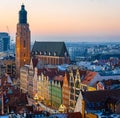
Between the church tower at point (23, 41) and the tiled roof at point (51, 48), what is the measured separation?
250 inches

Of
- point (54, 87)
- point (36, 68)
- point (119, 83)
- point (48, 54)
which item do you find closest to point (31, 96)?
point (36, 68)

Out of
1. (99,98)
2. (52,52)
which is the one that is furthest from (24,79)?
(99,98)

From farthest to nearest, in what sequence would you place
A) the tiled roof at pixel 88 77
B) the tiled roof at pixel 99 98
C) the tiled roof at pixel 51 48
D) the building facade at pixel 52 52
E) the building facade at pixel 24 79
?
the tiled roof at pixel 51 48, the building facade at pixel 52 52, the building facade at pixel 24 79, the tiled roof at pixel 88 77, the tiled roof at pixel 99 98

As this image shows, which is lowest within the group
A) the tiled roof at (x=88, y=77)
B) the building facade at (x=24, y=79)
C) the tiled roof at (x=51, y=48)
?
the building facade at (x=24, y=79)

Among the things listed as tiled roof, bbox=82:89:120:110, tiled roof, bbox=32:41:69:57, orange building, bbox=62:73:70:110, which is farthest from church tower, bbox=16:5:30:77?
tiled roof, bbox=82:89:120:110

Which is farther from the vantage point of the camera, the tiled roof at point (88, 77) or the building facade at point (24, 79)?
the building facade at point (24, 79)

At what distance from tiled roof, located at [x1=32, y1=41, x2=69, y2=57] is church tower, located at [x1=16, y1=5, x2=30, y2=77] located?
636 cm

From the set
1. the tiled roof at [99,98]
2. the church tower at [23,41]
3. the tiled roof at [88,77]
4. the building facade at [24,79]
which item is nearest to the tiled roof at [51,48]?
the church tower at [23,41]

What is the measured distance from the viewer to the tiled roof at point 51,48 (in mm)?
160875

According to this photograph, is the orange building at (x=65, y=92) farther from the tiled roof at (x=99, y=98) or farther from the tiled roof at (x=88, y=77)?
the tiled roof at (x=99, y=98)

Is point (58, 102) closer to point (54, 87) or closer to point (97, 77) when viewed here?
point (54, 87)

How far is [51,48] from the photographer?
16762 centimetres

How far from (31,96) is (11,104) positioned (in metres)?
Result: 53.4

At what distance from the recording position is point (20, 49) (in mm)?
169875
